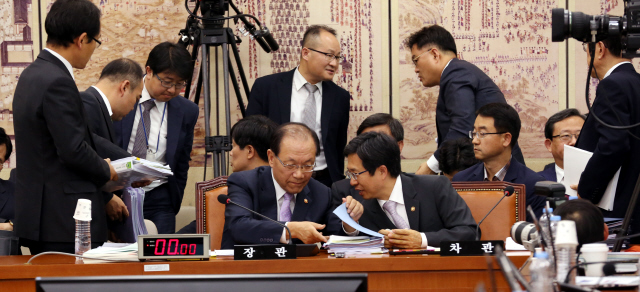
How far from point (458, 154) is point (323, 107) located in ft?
2.93

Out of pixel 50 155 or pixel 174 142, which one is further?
pixel 174 142

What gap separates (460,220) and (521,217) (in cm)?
33

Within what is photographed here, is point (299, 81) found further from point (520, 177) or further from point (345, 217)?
point (345, 217)

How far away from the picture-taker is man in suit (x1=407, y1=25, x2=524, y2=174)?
361 centimetres

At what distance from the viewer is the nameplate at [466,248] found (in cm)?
214

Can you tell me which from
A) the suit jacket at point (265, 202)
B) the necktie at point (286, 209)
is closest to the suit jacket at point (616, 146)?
the suit jacket at point (265, 202)

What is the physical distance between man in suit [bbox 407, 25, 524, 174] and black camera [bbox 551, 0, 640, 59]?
4.09 ft

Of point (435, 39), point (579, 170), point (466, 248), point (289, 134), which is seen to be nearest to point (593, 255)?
point (466, 248)

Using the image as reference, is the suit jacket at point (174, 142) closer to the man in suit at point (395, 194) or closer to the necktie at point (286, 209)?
the necktie at point (286, 209)

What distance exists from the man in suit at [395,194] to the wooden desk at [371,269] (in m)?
0.51

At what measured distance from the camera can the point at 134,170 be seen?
2.65 meters

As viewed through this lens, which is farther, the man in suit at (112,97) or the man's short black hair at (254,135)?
the man's short black hair at (254,135)

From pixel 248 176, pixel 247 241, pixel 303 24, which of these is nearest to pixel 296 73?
pixel 303 24

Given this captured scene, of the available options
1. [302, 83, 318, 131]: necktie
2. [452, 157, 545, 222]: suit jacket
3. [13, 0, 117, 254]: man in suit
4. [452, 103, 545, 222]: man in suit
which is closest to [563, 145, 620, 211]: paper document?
[452, 157, 545, 222]: suit jacket
